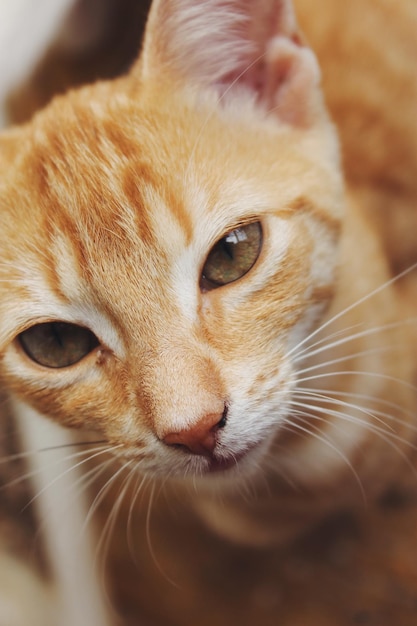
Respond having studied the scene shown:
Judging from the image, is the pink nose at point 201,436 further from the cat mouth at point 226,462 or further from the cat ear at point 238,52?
the cat ear at point 238,52

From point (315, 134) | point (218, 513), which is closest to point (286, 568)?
point (218, 513)

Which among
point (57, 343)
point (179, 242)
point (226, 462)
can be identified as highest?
point (179, 242)

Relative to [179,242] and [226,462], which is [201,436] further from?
[179,242]

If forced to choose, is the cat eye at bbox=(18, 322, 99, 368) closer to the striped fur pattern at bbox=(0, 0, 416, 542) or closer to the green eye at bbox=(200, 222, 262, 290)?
the striped fur pattern at bbox=(0, 0, 416, 542)

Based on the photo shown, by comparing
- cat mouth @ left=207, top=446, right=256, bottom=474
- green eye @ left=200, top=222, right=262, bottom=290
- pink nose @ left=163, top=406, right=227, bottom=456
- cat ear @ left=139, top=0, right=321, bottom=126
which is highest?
cat ear @ left=139, top=0, right=321, bottom=126

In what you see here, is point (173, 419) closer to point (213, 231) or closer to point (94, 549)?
point (213, 231)

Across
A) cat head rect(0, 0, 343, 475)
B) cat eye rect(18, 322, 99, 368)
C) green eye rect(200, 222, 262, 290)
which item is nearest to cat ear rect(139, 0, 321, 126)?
cat head rect(0, 0, 343, 475)

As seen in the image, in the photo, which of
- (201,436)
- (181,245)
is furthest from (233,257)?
(201,436)

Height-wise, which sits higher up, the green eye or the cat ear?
the cat ear
